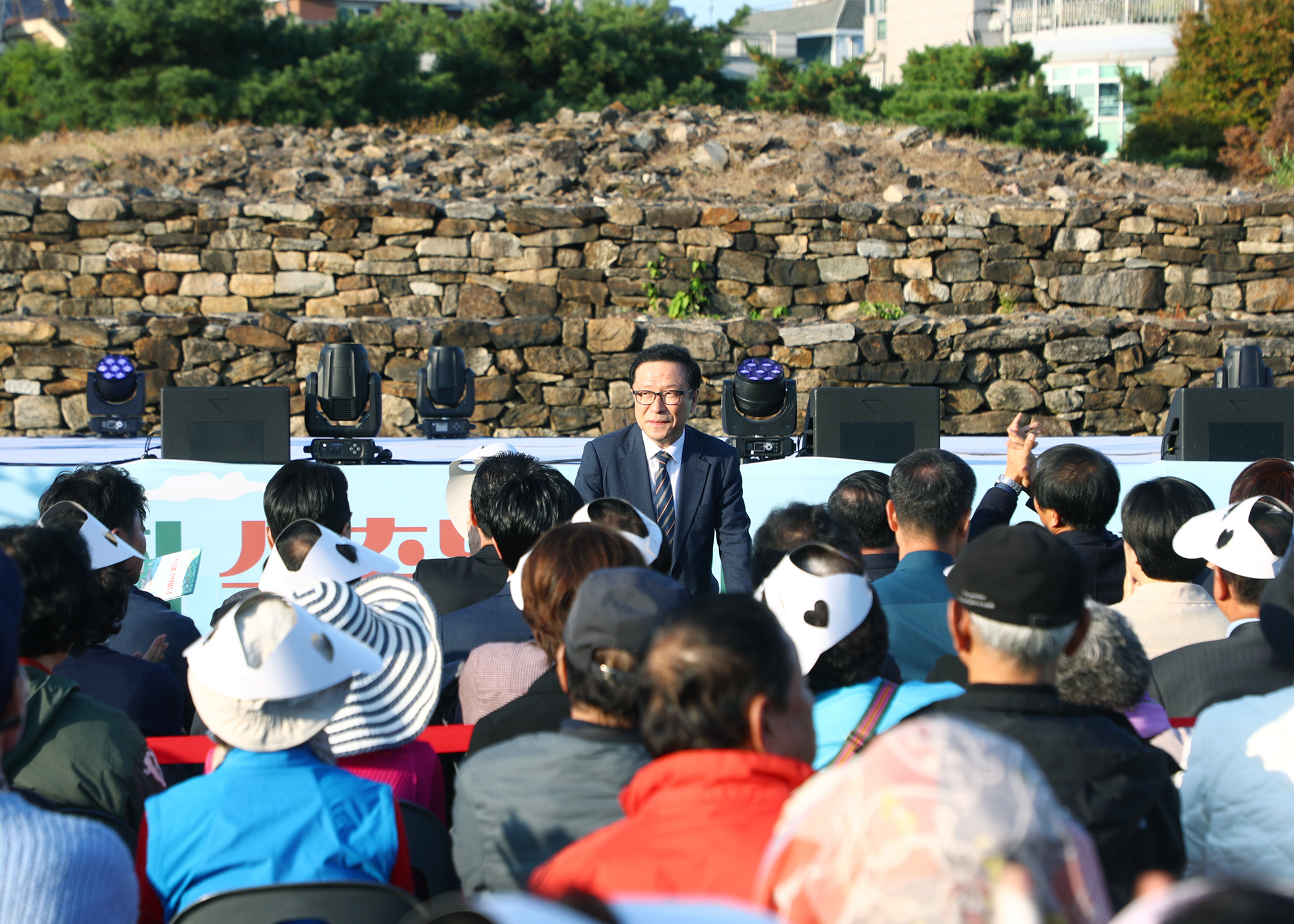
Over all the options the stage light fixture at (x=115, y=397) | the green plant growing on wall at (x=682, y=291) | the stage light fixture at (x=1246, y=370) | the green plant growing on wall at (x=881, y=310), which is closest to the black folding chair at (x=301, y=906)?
the stage light fixture at (x=115, y=397)

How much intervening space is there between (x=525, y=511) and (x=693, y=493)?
924 mm

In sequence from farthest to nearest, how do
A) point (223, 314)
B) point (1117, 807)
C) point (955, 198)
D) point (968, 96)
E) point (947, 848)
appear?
point (968, 96)
point (955, 198)
point (223, 314)
point (1117, 807)
point (947, 848)

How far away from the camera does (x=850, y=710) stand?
1.92 meters

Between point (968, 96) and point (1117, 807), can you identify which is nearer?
point (1117, 807)

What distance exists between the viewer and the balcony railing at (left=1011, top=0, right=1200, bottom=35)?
33031mm

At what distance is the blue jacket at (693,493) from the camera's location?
361 cm

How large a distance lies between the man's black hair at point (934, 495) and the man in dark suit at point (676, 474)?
0.67 m

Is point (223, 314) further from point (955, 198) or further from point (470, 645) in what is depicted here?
point (470, 645)

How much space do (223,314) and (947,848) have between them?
35.8 feet

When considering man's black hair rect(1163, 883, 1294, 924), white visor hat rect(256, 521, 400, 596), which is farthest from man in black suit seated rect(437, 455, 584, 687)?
man's black hair rect(1163, 883, 1294, 924)

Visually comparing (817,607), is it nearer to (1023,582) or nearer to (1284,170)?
(1023,582)

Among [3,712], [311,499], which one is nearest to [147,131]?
[311,499]

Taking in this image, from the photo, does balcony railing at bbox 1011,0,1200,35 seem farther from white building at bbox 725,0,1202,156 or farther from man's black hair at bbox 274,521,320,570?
man's black hair at bbox 274,521,320,570

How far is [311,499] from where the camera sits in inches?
124
